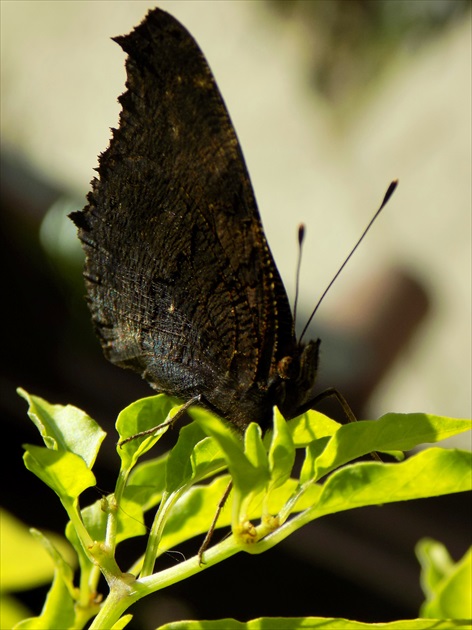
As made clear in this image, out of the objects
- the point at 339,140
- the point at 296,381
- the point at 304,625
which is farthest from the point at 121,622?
the point at 339,140

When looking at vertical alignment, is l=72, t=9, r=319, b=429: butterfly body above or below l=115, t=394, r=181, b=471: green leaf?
above

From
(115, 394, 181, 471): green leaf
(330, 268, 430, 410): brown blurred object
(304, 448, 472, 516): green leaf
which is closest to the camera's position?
(304, 448, 472, 516): green leaf

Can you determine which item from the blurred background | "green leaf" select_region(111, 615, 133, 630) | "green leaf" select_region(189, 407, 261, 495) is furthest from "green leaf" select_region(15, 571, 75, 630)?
the blurred background

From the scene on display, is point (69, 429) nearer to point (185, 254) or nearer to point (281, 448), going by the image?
point (281, 448)

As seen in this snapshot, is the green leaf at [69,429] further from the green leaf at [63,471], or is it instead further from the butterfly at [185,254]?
the butterfly at [185,254]

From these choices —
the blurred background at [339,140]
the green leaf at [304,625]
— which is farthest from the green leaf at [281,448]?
the blurred background at [339,140]

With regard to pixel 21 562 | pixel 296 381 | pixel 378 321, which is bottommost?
pixel 21 562

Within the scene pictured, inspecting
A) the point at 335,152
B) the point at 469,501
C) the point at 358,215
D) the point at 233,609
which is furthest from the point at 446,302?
the point at 233,609

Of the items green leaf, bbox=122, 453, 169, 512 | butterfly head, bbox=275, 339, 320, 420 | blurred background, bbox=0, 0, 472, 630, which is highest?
blurred background, bbox=0, 0, 472, 630

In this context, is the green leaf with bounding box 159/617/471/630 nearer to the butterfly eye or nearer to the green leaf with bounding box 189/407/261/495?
the green leaf with bounding box 189/407/261/495
